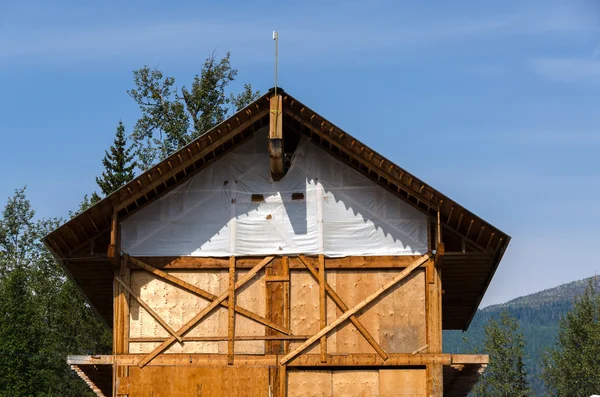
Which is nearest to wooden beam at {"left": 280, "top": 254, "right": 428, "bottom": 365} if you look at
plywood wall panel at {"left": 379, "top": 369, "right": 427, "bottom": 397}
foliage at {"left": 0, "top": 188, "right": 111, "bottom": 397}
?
plywood wall panel at {"left": 379, "top": 369, "right": 427, "bottom": 397}

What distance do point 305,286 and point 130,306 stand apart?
14.4 feet

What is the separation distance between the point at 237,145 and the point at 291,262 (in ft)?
11.1

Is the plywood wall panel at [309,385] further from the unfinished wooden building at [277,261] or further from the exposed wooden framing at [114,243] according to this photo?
the exposed wooden framing at [114,243]

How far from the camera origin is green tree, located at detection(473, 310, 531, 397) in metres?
81.6

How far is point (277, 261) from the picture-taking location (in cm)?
2775

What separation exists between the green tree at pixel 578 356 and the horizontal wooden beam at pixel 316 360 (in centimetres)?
5059

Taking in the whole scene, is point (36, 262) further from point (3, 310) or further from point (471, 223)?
point (471, 223)

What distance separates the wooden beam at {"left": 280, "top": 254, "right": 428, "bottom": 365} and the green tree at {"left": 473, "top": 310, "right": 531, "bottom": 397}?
55119 mm

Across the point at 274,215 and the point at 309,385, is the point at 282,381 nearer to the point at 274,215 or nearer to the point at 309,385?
the point at 309,385

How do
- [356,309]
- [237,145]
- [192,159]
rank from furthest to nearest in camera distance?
[237,145]
[192,159]
[356,309]

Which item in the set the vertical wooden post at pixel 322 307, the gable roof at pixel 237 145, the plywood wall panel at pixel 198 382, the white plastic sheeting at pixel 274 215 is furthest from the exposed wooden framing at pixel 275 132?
the plywood wall panel at pixel 198 382

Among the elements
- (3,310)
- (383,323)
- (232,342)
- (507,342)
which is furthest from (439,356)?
(507,342)

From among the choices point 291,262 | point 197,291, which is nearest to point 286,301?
point 291,262

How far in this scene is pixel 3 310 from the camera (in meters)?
61.7
